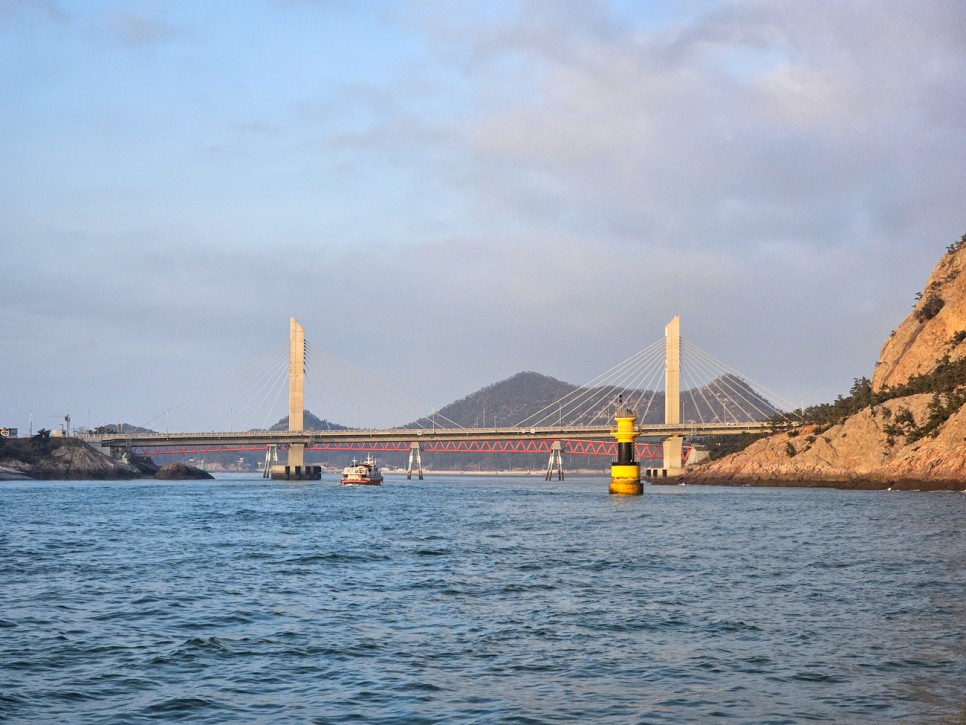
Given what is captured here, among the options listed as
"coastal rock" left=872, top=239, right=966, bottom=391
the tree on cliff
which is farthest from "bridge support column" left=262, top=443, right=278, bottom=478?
"coastal rock" left=872, top=239, right=966, bottom=391

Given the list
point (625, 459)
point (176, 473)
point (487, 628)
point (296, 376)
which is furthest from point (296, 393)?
point (487, 628)

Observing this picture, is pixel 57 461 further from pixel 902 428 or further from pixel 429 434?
pixel 902 428

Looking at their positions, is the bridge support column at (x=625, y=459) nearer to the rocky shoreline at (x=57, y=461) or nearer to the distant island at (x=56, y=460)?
the rocky shoreline at (x=57, y=461)

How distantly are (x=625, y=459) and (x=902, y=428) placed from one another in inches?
1613

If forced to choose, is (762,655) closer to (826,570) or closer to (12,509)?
(826,570)

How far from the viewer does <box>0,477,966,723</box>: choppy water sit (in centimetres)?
1529

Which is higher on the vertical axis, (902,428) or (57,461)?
(902,428)

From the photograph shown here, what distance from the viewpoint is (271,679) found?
16984mm

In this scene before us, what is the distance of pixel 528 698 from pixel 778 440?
132606mm

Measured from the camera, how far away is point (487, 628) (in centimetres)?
2158

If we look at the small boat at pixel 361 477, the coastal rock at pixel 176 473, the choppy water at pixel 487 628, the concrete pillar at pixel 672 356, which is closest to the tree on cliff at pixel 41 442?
the coastal rock at pixel 176 473

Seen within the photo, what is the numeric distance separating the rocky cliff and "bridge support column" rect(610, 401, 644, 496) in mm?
28058

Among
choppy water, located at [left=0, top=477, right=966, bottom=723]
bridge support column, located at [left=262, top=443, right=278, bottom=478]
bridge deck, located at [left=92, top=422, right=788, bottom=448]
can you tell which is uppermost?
bridge deck, located at [left=92, top=422, right=788, bottom=448]

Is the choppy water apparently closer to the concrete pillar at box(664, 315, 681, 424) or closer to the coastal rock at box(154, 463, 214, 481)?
the concrete pillar at box(664, 315, 681, 424)
